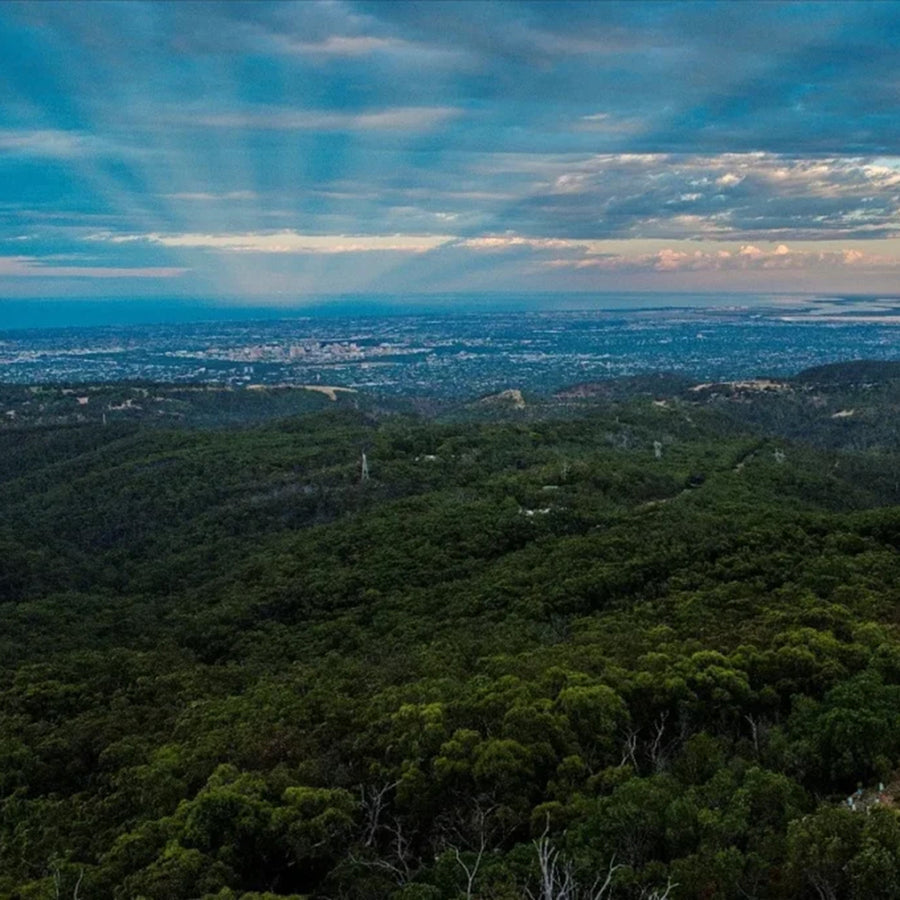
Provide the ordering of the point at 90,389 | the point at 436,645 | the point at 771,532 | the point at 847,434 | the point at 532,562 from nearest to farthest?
1. the point at 436,645
2. the point at 771,532
3. the point at 532,562
4. the point at 847,434
5. the point at 90,389

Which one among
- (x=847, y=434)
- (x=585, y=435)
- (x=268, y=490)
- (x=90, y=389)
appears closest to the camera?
(x=268, y=490)

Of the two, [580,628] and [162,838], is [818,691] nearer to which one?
[580,628]

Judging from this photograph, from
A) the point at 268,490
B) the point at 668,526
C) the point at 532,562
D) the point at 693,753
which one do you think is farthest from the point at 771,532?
the point at 268,490

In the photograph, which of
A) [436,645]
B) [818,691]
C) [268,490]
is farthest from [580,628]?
[268,490]

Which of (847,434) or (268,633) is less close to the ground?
(268,633)

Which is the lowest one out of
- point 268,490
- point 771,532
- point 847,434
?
point 847,434

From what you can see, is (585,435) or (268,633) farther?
(585,435)
